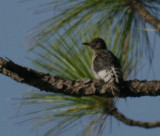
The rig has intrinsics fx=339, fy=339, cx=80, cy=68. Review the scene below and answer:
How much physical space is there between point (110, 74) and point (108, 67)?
278 millimetres

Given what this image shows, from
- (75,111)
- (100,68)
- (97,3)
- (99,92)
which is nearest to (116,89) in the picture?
(99,92)

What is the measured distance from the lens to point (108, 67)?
3.19 meters

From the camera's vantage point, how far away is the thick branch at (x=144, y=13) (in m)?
2.21

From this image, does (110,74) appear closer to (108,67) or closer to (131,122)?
(108,67)

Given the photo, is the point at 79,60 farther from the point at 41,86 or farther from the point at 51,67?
the point at 41,86

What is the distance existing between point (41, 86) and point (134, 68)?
0.88 meters

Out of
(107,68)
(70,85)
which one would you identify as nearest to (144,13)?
(70,85)

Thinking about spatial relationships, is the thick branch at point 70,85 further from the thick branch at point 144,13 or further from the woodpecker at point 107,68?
the thick branch at point 144,13

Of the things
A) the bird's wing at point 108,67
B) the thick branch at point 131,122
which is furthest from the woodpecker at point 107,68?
the thick branch at point 131,122

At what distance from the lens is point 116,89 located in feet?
7.36

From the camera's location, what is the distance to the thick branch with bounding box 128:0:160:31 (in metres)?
2.21

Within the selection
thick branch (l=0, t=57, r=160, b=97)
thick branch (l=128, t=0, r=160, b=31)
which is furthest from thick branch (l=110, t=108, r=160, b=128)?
thick branch (l=128, t=0, r=160, b=31)

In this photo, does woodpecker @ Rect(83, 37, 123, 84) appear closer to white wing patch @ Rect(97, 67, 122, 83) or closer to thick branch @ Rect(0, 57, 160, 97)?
white wing patch @ Rect(97, 67, 122, 83)

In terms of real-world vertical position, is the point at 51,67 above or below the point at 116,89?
above
